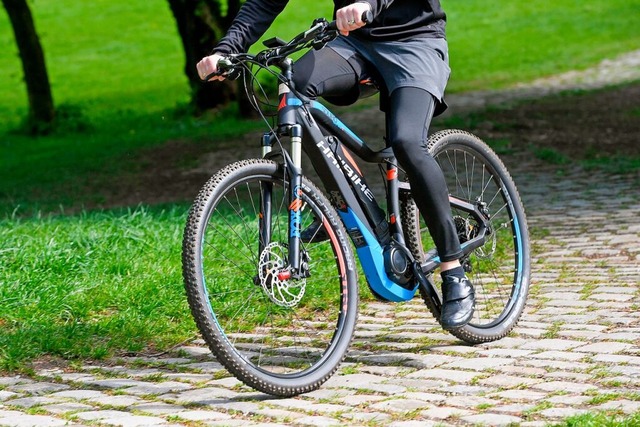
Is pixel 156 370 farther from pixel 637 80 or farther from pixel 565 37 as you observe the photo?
pixel 565 37

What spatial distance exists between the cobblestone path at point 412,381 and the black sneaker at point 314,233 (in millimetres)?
601

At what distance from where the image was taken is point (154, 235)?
7.67m

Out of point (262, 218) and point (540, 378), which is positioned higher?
point (262, 218)

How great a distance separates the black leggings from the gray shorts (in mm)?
34

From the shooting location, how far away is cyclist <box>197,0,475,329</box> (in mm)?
4762

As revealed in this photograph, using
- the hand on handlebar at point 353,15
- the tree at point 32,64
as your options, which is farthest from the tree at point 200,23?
the hand on handlebar at point 353,15

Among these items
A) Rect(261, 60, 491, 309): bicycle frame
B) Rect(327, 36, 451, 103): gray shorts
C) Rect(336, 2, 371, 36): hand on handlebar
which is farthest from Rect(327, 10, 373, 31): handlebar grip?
Rect(327, 36, 451, 103): gray shorts

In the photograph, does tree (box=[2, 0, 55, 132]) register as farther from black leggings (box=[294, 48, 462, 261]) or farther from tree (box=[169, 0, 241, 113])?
black leggings (box=[294, 48, 462, 261])

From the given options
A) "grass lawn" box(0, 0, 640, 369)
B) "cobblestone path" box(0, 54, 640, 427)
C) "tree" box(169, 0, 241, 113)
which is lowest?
"cobblestone path" box(0, 54, 640, 427)

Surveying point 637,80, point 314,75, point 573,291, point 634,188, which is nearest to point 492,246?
point 573,291

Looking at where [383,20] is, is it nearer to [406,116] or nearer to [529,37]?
[406,116]

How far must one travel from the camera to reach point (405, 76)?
4.86 m

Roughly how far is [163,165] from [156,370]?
10024mm

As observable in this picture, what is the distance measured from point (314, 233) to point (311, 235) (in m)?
0.02
